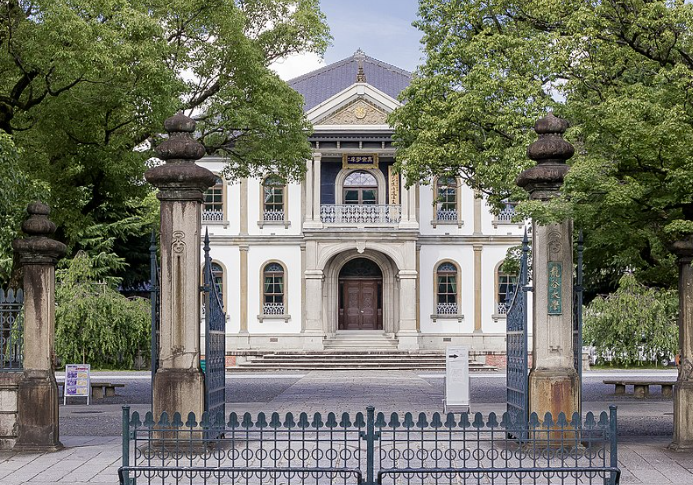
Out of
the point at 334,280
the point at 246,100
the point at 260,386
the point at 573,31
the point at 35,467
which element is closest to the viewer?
the point at 35,467

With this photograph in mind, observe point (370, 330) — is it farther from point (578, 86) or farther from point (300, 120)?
point (578, 86)

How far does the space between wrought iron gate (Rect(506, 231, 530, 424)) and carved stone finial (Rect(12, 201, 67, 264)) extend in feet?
19.2

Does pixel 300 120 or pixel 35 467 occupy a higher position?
pixel 300 120

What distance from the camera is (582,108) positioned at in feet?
46.3

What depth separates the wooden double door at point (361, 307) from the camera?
124ft

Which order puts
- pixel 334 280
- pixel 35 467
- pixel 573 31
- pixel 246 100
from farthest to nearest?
1. pixel 334 280
2. pixel 246 100
3. pixel 573 31
4. pixel 35 467

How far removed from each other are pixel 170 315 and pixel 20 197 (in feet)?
14.1

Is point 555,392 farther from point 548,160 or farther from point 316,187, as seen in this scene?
point 316,187

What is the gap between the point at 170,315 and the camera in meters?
11.9

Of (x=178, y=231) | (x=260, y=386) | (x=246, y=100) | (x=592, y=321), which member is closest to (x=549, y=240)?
(x=178, y=231)

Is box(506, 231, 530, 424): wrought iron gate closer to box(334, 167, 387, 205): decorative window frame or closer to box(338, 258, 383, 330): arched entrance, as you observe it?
box(334, 167, 387, 205): decorative window frame

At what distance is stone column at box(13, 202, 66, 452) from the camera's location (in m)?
12.6

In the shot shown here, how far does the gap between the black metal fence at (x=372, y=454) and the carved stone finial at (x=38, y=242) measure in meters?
2.81

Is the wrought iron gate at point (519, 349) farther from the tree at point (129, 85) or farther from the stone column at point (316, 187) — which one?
the stone column at point (316, 187)
